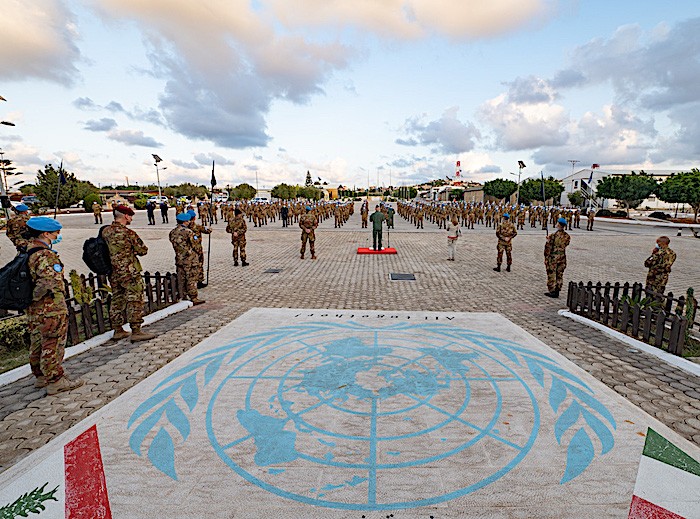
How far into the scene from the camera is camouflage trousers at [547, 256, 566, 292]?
8.57 metres

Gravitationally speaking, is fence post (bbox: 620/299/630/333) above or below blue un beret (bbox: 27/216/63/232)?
below

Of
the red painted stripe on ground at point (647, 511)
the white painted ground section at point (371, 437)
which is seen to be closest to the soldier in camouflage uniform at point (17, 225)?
the white painted ground section at point (371, 437)

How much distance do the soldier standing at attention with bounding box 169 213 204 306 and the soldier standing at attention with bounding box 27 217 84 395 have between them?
3586mm

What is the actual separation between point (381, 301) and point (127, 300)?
4.93m

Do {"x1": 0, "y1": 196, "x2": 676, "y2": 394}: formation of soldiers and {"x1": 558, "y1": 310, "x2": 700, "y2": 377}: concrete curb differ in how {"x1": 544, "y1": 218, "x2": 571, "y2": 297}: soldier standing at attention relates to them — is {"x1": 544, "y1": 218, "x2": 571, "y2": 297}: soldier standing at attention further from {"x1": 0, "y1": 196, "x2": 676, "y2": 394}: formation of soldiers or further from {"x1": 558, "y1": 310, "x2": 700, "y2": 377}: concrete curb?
{"x1": 558, "y1": 310, "x2": 700, "y2": 377}: concrete curb

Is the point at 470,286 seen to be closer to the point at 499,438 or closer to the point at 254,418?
the point at 499,438

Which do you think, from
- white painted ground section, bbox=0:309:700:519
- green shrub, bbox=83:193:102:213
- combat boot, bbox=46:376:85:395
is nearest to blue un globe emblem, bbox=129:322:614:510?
white painted ground section, bbox=0:309:700:519

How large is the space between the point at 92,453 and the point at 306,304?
16.6ft

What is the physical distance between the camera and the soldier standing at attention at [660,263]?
7.15m

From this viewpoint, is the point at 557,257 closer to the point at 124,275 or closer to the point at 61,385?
the point at 124,275

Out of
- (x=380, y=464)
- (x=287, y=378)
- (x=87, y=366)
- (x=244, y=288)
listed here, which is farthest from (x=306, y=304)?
(x=380, y=464)

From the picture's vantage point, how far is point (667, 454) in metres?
3.22

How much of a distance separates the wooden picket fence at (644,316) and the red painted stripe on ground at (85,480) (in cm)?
681

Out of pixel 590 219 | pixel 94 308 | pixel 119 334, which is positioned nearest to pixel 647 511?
pixel 119 334
